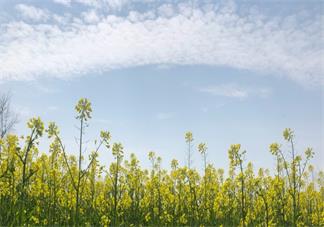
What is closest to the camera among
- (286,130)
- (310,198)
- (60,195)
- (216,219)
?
(60,195)

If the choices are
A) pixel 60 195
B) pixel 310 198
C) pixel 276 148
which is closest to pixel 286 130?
pixel 276 148

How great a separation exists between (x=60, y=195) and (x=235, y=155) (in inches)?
172

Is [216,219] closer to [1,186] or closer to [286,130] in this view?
[286,130]

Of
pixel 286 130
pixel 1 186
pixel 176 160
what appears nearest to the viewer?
pixel 1 186

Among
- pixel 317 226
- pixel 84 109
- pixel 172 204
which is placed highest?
pixel 84 109

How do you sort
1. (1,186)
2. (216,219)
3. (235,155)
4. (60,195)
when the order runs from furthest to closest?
(216,219)
(60,195)
(235,155)
(1,186)

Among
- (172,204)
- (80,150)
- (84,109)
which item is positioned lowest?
(172,204)

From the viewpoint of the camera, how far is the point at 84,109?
5.46 m

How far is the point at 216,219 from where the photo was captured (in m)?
11.5

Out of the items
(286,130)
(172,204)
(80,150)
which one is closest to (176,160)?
(172,204)

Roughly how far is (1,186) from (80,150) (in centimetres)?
315

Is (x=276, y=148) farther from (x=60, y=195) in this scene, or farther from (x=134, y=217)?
(x=60, y=195)

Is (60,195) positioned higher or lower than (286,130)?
lower

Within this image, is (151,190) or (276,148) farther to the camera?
(151,190)
